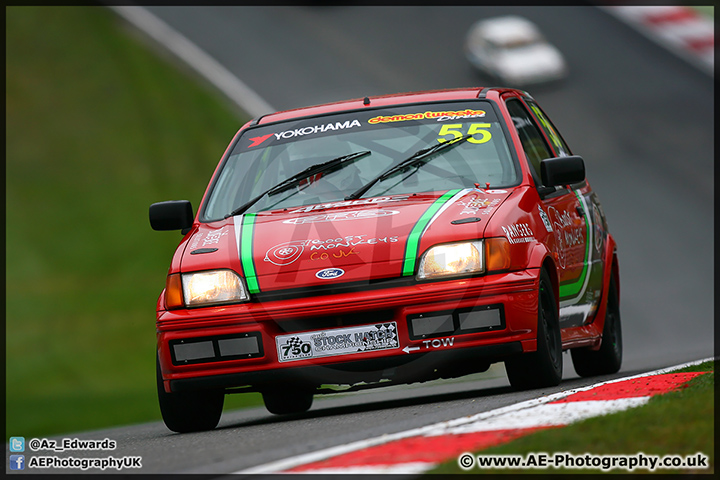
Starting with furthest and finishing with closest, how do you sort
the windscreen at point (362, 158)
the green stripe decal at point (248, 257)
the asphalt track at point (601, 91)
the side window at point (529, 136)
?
the asphalt track at point (601, 91) → the side window at point (529, 136) → the windscreen at point (362, 158) → the green stripe decal at point (248, 257)

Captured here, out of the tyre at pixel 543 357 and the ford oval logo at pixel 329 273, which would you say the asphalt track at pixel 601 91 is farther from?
the ford oval logo at pixel 329 273

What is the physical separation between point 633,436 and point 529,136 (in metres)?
3.82

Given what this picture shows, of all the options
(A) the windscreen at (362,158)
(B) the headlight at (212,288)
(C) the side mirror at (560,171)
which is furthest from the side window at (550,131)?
(B) the headlight at (212,288)

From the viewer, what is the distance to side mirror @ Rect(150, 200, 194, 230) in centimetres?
721

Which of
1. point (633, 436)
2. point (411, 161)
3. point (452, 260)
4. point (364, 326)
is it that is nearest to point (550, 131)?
point (411, 161)

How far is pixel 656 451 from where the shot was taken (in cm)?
382

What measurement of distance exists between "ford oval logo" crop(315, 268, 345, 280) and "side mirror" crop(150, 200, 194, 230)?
1.43 meters

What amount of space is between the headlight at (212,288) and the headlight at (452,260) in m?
0.92

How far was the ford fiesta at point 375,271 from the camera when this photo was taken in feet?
19.7

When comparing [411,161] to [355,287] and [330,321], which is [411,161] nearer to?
[355,287]

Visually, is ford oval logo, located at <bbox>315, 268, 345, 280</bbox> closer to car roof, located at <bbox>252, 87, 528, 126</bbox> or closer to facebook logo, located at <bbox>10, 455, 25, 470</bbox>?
facebook logo, located at <bbox>10, 455, 25, 470</bbox>

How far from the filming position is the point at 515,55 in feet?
93.9

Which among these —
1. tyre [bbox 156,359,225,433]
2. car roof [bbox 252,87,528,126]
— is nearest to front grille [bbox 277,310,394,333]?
tyre [bbox 156,359,225,433]

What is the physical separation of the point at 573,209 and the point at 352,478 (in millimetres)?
4007
